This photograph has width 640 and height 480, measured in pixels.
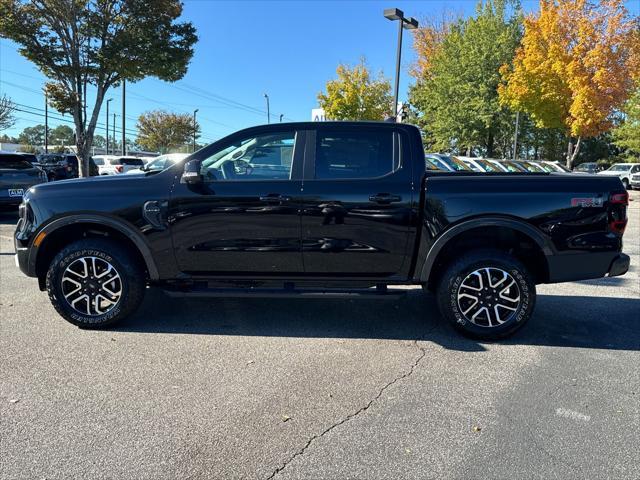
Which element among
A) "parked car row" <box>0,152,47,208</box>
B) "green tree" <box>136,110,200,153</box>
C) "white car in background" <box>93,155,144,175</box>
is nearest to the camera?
"parked car row" <box>0,152,47,208</box>

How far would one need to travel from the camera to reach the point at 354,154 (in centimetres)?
435

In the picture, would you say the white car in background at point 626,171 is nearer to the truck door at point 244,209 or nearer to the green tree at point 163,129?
the truck door at point 244,209

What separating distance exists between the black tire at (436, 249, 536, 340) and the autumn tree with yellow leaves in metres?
20.7

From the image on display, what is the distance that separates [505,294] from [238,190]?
8.10ft

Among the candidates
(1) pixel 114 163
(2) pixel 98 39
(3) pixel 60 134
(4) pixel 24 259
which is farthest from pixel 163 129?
(3) pixel 60 134

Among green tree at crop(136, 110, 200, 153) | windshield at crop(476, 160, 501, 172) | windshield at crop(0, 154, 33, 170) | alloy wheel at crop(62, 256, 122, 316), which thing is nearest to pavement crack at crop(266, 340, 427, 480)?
alloy wheel at crop(62, 256, 122, 316)

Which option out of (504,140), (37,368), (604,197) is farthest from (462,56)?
(37,368)

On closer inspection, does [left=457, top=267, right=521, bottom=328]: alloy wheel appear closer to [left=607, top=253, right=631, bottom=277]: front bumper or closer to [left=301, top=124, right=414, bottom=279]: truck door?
[left=301, top=124, right=414, bottom=279]: truck door

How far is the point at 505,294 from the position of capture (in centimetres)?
423

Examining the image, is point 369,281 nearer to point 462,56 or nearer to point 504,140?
point 462,56

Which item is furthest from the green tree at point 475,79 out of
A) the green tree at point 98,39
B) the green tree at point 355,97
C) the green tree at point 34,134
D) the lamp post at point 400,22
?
the green tree at point 34,134

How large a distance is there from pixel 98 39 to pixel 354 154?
15.5m

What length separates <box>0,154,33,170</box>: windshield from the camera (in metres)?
10.6

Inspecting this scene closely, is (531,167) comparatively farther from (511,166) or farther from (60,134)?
(60,134)
